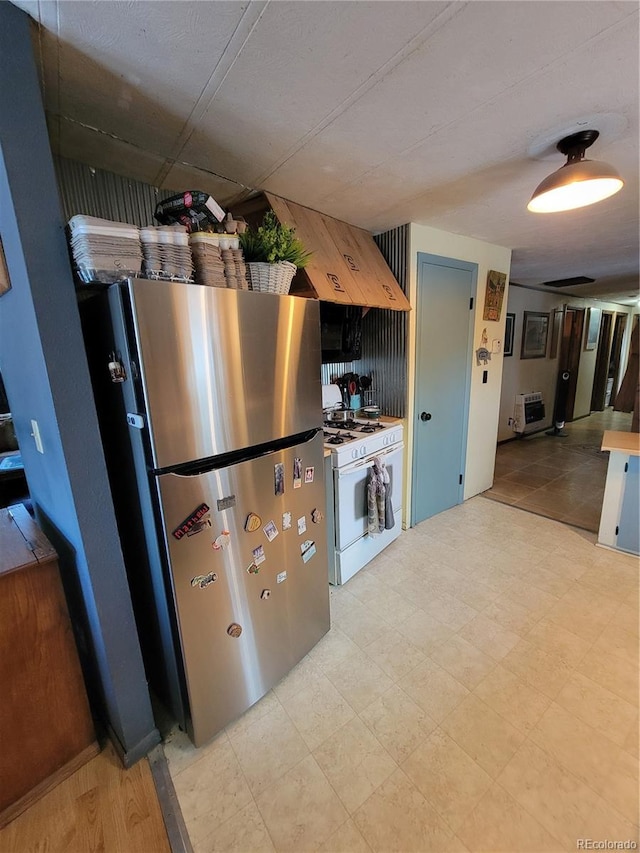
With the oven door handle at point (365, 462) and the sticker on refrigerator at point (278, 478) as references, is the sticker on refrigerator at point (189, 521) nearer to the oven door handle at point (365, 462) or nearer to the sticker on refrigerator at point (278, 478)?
the sticker on refrigerator at point (278, 478)

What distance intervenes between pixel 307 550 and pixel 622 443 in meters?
2.41

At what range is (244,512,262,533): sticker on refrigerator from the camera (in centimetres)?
131

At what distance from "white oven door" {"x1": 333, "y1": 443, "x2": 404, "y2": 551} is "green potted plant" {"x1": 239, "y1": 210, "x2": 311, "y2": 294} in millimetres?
1109

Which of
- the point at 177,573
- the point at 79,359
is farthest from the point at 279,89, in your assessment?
the point at 177,573

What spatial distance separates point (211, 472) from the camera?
1.17m

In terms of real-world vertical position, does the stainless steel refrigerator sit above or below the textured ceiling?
below

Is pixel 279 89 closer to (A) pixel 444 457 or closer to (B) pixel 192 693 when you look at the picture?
(B) pixel 192 693

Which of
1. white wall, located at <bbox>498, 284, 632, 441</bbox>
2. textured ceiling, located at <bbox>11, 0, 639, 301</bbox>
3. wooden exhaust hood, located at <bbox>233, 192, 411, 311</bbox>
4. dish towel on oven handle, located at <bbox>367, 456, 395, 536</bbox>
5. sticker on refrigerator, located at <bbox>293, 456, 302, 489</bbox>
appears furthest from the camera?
white wall, located at <bbox>498, 284, 632, 441</bbox>

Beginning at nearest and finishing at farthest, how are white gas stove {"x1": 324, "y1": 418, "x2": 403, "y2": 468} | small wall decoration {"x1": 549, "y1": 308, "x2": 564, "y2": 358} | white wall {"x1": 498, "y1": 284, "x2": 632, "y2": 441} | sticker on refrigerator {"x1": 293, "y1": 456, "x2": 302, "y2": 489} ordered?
sticker on refrigerator {"x1": 293, "y1": 456, "x2": 302, "y2": 489}
white gas stove {"x1": 324, "y1": 418, "x2": 403, "y2": 468}
white wall {"x1": 498, "y1": 284, "x2": 632, "y2": 441}
small wall decoration {"x1": 549, "y1": 308, "x2": 564, "y2": 358}

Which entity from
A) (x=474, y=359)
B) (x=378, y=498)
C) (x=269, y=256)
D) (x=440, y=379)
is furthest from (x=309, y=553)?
(x=474, y=359)

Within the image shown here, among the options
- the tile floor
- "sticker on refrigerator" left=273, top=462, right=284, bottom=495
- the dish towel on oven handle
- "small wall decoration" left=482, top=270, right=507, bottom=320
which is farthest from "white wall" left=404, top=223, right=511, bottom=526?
"sticker on refrigerator" left=273, top=462, right=284, bottom=495

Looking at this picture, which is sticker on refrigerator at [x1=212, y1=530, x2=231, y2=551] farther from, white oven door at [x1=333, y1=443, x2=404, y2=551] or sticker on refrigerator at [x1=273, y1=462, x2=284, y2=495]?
white oven door at [x1=333, y1=443, x2=404, y2=551]

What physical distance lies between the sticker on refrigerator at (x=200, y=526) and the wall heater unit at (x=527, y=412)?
539cm

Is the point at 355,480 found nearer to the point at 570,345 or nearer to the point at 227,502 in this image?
the point at 227,502
